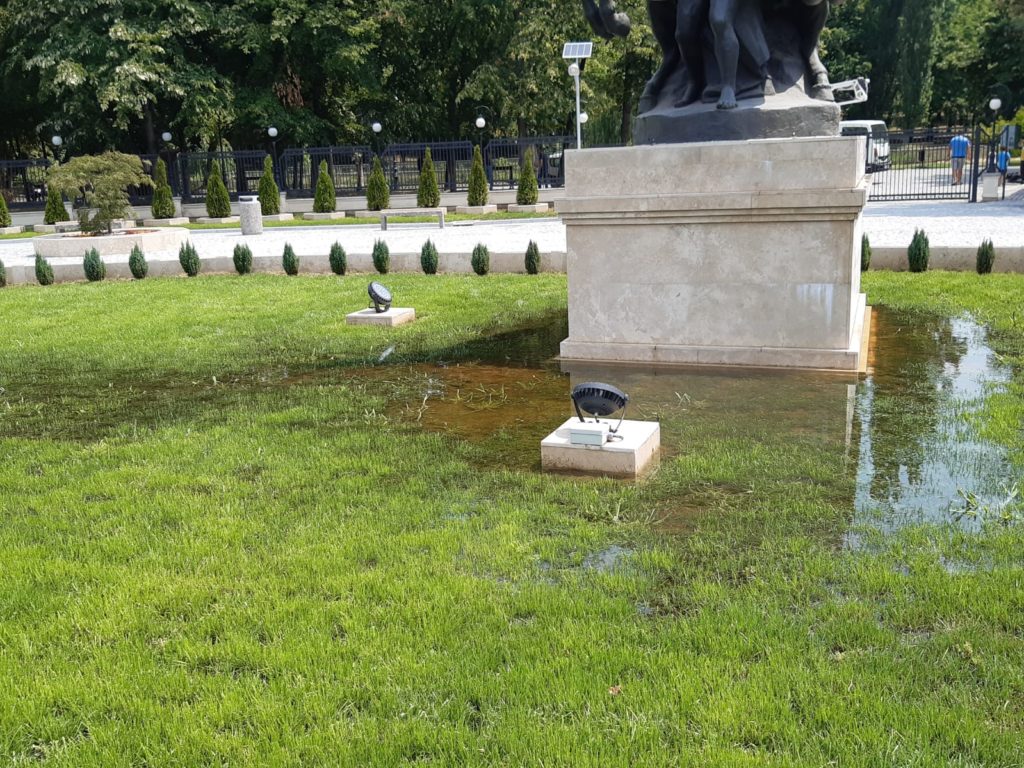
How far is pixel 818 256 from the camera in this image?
7.80 m

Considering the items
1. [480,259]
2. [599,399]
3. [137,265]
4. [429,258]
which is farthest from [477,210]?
[599,399]

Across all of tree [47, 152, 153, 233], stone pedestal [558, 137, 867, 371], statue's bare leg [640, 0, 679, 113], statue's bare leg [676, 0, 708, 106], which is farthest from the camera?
tree [47, 152, 153, 233]

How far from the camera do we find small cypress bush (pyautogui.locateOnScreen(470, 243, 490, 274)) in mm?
14877

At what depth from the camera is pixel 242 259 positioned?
1631 cm

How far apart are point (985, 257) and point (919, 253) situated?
31.3 inches

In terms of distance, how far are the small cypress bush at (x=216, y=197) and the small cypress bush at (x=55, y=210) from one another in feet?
14.8

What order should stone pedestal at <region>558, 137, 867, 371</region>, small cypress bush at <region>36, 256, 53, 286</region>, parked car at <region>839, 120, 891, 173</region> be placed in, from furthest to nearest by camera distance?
1. parked car at <region>839, 120, 891, 173</region>
2. small cypress bush at <region>36, 256, 53, 286</region>
3. stone pedestal at <region>558, 137, 867, 371</region>

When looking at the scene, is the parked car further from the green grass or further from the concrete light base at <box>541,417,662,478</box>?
the concrete light base at <box>541,417,662,478</box>

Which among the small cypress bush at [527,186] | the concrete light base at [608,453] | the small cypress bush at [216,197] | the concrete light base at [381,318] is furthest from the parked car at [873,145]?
the concrete light base at [608,453]

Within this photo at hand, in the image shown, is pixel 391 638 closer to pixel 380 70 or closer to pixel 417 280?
pixel 417 280

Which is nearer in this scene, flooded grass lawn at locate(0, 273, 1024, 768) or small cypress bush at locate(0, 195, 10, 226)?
flooded grass lawn at locate(0, 273, 1024, 768)

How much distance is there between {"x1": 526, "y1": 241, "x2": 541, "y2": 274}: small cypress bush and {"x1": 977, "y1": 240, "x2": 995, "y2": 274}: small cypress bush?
19.9 ft

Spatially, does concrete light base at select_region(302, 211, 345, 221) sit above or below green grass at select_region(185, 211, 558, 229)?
above

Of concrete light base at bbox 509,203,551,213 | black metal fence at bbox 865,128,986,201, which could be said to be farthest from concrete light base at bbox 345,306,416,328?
concrete light base at bbox 509,203,551,213
